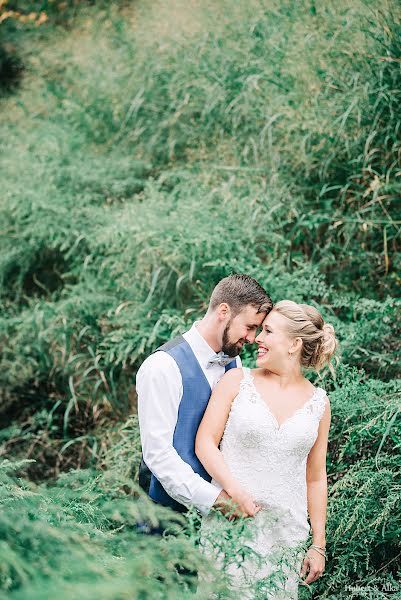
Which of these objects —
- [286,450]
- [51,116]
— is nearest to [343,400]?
[286,450]

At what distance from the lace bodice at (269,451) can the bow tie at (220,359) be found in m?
0.18

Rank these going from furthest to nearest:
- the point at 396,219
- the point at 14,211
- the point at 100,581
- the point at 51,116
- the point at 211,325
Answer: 1. the point at 51,116
2. the point at 14,211
3. the point at 396,219
4. the point at 211,325
5. the point at 100,581

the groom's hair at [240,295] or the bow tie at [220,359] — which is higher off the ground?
the groom's hair at [240,295]

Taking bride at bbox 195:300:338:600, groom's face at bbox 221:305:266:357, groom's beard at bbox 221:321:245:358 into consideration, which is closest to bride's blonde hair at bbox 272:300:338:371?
bride at bbox 195:300:338:600

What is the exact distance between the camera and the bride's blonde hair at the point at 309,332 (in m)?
2.67

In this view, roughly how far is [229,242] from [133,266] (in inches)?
31.8

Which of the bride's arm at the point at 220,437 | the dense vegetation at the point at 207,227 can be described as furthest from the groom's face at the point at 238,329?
the dense vegetation at the point at 207,227

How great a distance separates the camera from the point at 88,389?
15.3 ft

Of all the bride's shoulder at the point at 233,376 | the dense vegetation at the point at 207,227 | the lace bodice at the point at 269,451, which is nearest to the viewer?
the lace bodice at the point at 269,451

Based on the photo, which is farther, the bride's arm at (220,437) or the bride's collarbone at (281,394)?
the bride's collarbone at (281,394)

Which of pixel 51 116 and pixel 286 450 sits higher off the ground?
pixel 51 116

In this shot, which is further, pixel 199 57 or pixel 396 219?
pixel 199 57

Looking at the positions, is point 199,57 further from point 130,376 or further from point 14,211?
point 130,376

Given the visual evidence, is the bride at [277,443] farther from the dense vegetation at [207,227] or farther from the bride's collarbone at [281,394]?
the dense vegetation at [207,227]
